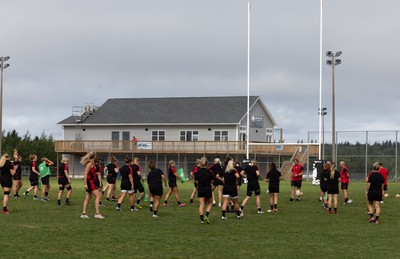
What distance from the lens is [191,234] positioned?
17.3m

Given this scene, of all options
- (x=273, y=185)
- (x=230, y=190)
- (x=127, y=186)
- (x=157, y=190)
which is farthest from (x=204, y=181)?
(x=273, y=185)

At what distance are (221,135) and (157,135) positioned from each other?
7405 millimetres

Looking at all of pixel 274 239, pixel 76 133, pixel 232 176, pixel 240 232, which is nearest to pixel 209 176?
pixel 232 176

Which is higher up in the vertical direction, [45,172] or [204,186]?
[45,172]

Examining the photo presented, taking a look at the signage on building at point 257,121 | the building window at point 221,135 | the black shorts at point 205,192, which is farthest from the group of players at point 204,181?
the signage on building at point 257,121

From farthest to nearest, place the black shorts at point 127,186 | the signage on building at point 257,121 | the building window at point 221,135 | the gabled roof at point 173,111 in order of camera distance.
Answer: the signage on building at point 257,121 → the gabled roof at point 173,111 → the building window at point 221,135 → the black shorts at point 127,186

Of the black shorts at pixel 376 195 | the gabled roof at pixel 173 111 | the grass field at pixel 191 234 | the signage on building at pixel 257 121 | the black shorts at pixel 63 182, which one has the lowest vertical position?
the grass field at pixel 191 234

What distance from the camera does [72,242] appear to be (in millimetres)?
15461

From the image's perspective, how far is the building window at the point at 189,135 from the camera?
7531 centimetres

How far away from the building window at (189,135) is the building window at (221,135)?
7.42ft

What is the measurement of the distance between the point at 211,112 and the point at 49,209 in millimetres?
52703

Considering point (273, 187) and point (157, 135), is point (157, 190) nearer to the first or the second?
point (273, 187)

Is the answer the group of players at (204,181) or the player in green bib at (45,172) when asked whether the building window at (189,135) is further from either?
the player in green bib at (45,172)

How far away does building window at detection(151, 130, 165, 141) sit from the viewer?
252 feet
